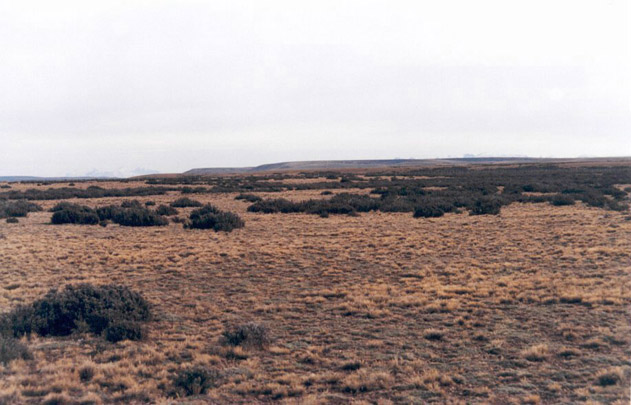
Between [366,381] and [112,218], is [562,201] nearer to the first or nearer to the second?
[366,381]

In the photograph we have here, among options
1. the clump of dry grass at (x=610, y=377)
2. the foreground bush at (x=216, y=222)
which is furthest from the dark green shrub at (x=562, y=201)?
the clump of dry grass at (x=610, y=377)

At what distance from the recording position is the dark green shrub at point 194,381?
620cm

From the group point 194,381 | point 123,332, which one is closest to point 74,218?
point 123,332

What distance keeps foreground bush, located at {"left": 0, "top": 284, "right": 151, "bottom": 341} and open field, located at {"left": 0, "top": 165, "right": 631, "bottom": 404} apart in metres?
0.31

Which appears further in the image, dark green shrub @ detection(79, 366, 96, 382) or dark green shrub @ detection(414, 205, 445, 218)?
dark green shrub @ detection(414, 205, 445, 218)

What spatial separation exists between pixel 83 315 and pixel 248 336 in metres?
3.96

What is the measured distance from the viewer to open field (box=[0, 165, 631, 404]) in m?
6.32

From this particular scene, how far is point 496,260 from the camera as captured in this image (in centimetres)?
1454

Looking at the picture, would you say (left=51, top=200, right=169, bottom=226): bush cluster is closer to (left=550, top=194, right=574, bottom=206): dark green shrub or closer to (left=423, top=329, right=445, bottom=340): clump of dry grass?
(left=423, top=329, right=445, bottom=340): clump of dry grass

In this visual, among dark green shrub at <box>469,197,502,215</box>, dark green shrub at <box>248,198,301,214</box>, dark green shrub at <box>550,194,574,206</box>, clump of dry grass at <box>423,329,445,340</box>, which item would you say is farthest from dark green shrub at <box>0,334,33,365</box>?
dark green shrub at <box>550,194,574,206</box>

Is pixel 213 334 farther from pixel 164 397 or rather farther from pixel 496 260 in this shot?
pixel 496 260

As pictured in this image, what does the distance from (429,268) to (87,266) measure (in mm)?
11715

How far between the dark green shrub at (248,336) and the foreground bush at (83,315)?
1905 millimetres

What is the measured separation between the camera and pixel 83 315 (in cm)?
907
